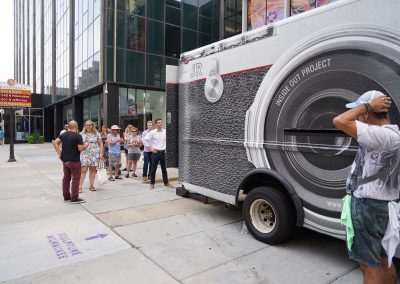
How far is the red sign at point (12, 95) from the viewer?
49.1 feet

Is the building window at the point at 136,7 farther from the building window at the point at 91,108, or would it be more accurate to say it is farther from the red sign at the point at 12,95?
the red sign at the point at 12,95

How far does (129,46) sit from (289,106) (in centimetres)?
1747

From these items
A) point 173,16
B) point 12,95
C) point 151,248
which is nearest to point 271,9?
point 173,16

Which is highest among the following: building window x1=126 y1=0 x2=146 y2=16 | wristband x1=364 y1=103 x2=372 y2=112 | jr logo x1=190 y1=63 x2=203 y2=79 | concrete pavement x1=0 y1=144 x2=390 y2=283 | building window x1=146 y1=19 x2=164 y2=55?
building window x1=126 y1=0 x2=146 y2=16

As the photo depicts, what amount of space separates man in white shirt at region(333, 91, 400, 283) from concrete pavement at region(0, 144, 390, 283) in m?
1.09

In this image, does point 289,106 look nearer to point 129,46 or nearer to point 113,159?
point 113,159

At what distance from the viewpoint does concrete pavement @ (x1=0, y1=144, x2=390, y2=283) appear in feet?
11.4

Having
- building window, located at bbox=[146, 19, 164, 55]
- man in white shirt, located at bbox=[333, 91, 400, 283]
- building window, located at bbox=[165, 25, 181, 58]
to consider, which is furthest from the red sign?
man in white shirt, located at bbox=[333, 91, 400, 283]

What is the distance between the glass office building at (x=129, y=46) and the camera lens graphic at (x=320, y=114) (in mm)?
16690

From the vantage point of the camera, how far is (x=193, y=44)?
2248 cm

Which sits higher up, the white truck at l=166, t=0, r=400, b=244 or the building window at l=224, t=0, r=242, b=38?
the building window at l=224, t=0, r=242, b=38

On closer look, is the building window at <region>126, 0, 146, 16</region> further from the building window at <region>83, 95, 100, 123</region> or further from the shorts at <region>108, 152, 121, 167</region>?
the shorts at <region>108, 152, 121, 167</region>

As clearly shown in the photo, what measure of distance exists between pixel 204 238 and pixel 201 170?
1.24m

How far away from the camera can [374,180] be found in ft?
8.00
